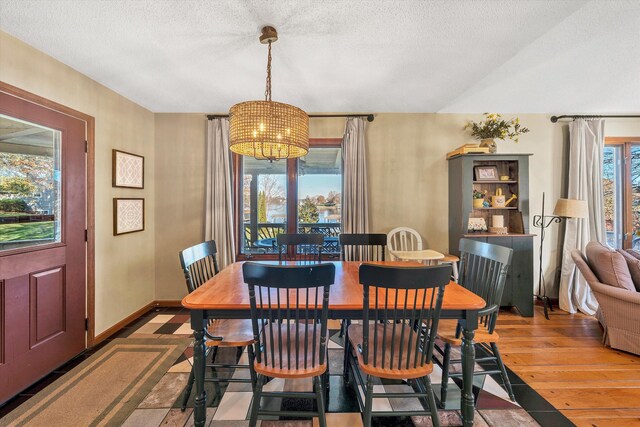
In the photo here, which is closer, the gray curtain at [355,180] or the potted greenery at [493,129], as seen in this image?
the potted greenery at [493,129]

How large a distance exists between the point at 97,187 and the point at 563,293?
5.72 m

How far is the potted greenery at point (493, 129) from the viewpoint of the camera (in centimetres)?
355

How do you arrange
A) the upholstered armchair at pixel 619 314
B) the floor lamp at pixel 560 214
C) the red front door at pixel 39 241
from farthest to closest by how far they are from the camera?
the floor lamp at pixel 560 214 < the upholstered armchair at pixel 619 314 < the red front door at pixel 39 241

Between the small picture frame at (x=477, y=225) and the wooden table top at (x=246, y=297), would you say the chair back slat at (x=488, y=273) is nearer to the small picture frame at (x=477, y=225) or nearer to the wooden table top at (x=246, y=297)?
the wooden table top at (x=246, y=297)

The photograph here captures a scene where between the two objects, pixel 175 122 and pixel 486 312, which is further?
pixel 175 122

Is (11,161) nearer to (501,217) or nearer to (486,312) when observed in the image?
(486,312)

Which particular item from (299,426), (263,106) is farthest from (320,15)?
(299,426)

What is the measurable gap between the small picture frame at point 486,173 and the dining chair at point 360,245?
171 centimetres

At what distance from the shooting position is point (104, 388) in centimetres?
209

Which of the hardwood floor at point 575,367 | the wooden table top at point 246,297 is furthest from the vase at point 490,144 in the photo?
the wooden table top at point 246,297

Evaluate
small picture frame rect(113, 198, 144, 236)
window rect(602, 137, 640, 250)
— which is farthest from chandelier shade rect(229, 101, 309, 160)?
window rect(602, 137, 640, 250)

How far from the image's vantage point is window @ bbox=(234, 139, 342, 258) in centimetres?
388

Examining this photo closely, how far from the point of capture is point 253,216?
3916 mm

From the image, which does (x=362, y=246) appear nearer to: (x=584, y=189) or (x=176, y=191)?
(x=176, y=191)
